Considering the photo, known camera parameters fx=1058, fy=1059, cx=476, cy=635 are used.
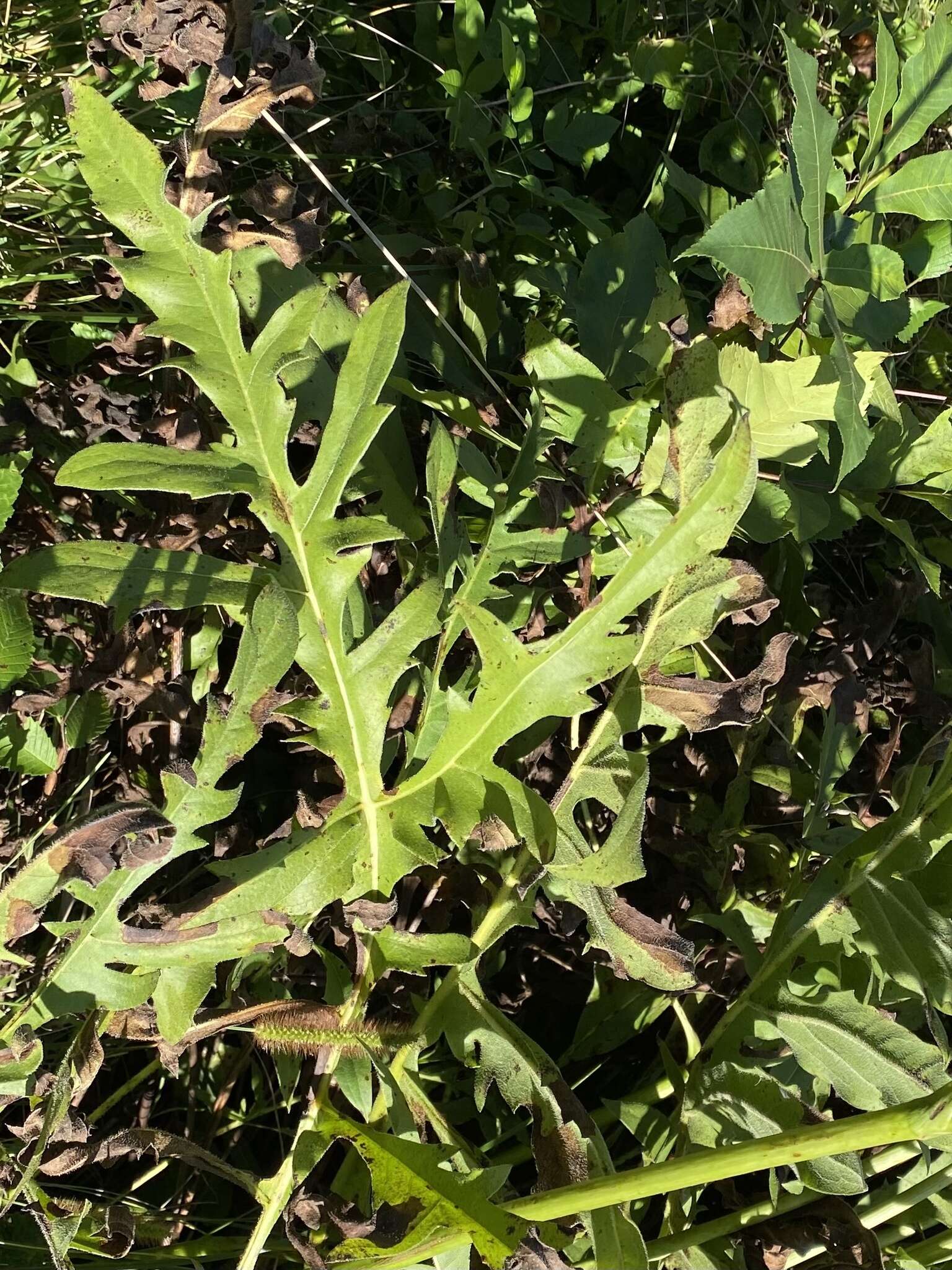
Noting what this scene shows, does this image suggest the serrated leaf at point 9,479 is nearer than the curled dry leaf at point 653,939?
No

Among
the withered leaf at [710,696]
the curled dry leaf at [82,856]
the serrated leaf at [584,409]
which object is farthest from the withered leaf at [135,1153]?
the serrated leaf at [584,409]

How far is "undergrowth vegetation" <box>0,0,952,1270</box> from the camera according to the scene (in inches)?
51.4

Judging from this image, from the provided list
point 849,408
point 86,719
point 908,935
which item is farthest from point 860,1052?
point 86,719

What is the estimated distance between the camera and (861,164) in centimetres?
153

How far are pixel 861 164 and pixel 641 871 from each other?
3.46ft

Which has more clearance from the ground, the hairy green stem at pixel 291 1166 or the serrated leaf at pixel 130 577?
the serrated leaf at pixel 130 577

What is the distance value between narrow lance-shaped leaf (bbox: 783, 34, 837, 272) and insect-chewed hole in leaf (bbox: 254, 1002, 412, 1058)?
1164 millimetres

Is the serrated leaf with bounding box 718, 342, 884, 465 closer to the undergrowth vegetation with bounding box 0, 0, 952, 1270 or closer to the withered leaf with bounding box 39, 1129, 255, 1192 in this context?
the undergrowth vegetation with bounding box 0, 0, 952, 1270

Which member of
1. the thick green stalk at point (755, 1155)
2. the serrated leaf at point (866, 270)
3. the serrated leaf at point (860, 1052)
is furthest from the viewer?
the serrated leaf at point (866, 270)

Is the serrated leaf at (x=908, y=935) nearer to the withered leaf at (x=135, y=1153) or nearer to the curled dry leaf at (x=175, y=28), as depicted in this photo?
the withered leaf at (x=135, y=1153)

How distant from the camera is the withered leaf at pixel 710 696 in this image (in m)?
1.40

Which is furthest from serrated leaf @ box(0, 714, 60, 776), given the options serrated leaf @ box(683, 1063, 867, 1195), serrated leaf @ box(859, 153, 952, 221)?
serrated leaf @ box(859, 153, 952, 221)

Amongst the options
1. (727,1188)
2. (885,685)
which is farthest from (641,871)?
(885,685)

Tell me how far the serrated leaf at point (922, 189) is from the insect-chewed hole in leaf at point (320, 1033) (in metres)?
1.36
